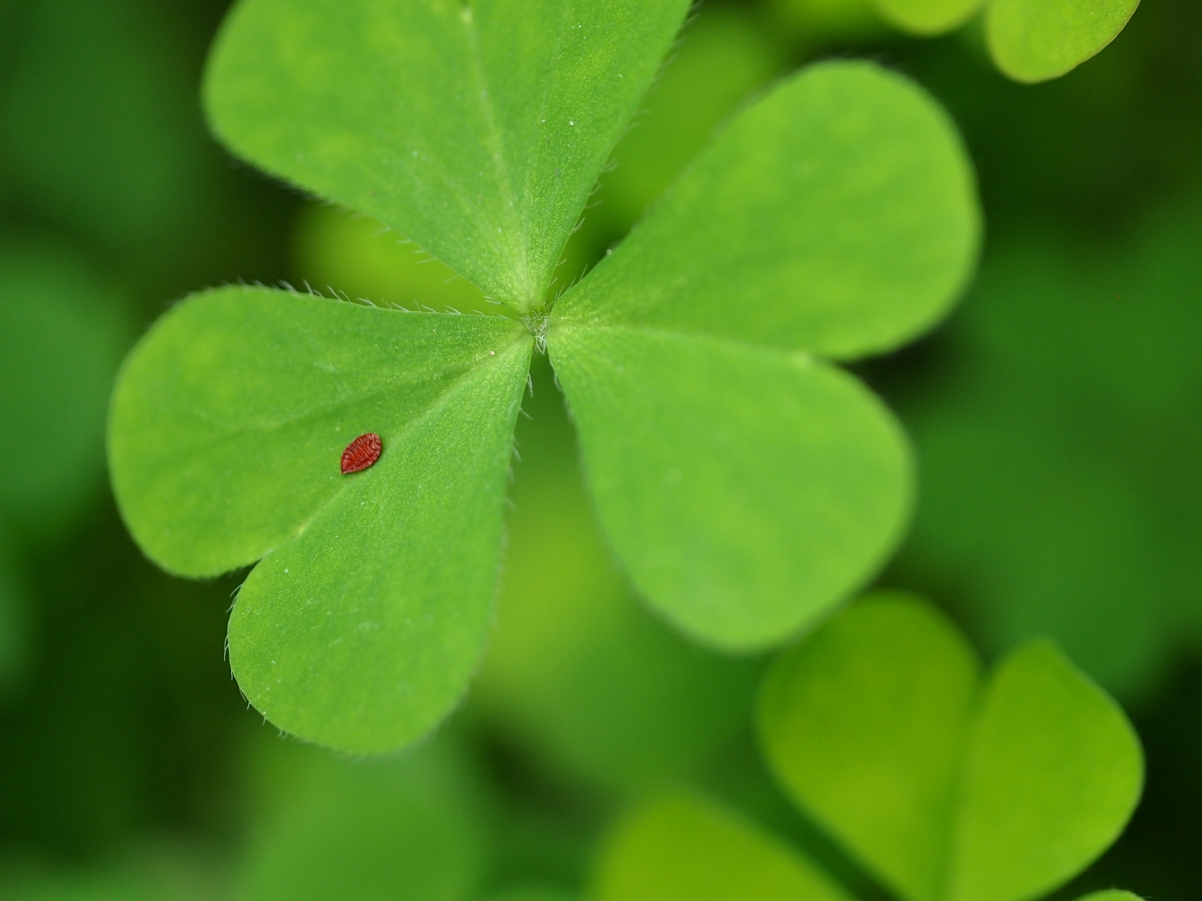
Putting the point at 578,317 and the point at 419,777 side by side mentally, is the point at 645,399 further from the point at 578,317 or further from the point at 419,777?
the point at 419,777

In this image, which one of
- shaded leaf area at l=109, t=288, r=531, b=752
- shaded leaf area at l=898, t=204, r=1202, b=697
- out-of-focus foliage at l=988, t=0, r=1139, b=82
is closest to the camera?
out-of-focus foliage at l=988, t=0, r=1139, b=82

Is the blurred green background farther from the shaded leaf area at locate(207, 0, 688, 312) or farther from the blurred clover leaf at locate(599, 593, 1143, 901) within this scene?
the shaded leaf area at locate(207, 0, 688, 312)

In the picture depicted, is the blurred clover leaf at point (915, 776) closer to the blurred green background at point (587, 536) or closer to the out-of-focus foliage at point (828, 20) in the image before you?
the blurred green background at point (587, 536)

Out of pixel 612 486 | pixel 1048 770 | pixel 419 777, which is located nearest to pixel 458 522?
pixel 612 486

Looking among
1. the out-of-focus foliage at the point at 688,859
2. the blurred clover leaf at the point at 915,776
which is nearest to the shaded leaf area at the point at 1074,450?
the blurred clover leaf at the point at 915,776

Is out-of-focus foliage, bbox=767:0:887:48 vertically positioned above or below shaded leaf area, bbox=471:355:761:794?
above

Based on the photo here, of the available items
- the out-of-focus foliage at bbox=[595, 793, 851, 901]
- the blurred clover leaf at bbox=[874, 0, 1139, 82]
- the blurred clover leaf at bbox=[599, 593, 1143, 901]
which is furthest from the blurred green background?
the blurred clover leaf at bbox=[874, 0, 1139, 82]
